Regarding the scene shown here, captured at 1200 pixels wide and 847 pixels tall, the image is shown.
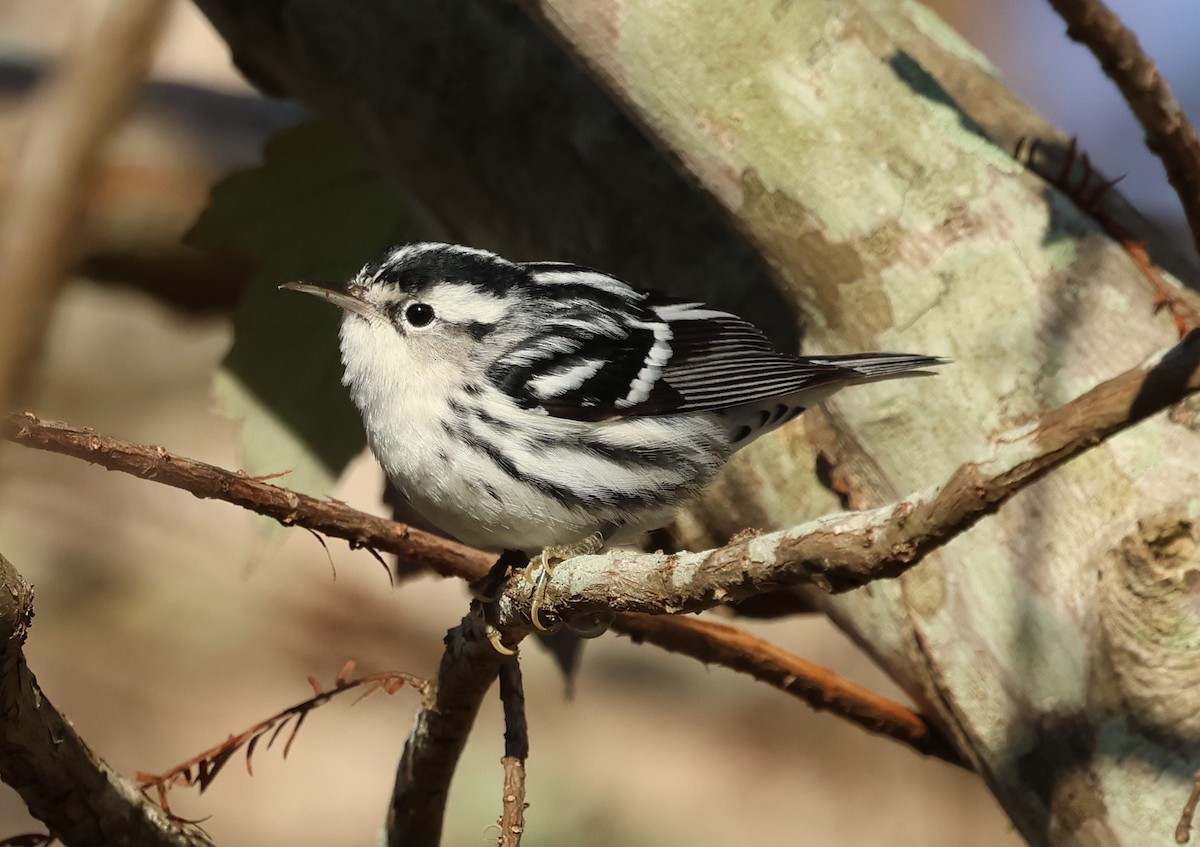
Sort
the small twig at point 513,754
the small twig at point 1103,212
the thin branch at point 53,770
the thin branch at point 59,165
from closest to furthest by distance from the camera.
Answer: the thin branch at point 59,165 < the thin branch at point 53,770 < the small twig at point 513,754 < the small twig at point 1103,212

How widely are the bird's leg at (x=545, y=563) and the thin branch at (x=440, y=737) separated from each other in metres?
0.10

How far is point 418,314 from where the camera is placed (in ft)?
8.83

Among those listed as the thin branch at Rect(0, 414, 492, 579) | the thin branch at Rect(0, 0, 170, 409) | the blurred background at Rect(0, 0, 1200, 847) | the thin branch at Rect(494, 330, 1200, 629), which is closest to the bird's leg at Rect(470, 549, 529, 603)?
the thin branch at Rect(0, 414, 492, 579)

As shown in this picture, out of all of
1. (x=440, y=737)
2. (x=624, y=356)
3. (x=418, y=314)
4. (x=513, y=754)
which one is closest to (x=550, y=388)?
(x=624, y=356)

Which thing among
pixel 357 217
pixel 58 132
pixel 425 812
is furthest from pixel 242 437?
pixel 58 132

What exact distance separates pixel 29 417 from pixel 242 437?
151 cm

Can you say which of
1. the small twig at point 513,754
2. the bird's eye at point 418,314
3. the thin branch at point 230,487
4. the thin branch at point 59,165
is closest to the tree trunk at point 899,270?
the bird's eye at point 418,314

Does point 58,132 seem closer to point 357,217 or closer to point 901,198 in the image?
point 901,198

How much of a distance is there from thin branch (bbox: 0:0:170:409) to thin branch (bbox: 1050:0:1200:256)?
163cm

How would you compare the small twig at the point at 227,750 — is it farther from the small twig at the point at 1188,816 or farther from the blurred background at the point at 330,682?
the blurred background at the point at 330,682

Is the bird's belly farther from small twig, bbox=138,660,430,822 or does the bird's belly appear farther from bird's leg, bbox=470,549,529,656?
small twig, bbox=138,660,430,822

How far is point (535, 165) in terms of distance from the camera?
2906 millimetres

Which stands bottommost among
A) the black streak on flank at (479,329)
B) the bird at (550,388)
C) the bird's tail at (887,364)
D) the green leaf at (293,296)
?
the bird's tail at (887,364)

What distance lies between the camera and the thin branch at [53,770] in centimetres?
140
